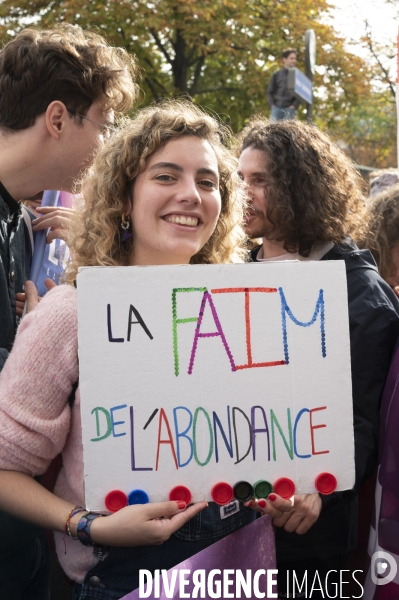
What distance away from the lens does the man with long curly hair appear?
1.90 metres

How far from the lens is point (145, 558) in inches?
62.1

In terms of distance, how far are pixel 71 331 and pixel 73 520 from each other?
0.41 meters

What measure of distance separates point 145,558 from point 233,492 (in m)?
0.29

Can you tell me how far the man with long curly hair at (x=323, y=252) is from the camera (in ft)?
6.23

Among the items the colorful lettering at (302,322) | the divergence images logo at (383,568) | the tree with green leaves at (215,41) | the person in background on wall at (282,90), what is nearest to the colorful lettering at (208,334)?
the colorful lettering at (302,322)

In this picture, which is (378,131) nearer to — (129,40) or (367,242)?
(129,40)

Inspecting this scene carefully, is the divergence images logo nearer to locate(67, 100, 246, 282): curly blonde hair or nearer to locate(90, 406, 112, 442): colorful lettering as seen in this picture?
locate(90, 406, 112, 442): colorful lettering

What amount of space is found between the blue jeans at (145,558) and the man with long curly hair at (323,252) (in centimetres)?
15

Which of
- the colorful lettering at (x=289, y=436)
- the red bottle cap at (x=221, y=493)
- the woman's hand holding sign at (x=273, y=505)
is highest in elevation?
the colorful lettering at (x=289, y=436)

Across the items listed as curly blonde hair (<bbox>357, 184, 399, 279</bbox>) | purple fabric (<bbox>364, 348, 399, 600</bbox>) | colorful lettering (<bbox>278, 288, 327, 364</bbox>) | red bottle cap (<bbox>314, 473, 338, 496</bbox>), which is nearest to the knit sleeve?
colorful lettering (<bbox>278, 288, 327, 364</bbox>)

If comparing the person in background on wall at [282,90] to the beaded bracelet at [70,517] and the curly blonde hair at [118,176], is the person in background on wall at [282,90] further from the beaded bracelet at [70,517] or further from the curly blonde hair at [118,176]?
the beaded bracelet at [70,517]

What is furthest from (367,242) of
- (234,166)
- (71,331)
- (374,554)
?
(71,331)

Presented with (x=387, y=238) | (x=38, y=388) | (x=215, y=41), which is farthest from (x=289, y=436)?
(x=215, y=41)

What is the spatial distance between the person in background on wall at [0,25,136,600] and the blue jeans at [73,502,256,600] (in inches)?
28.4
